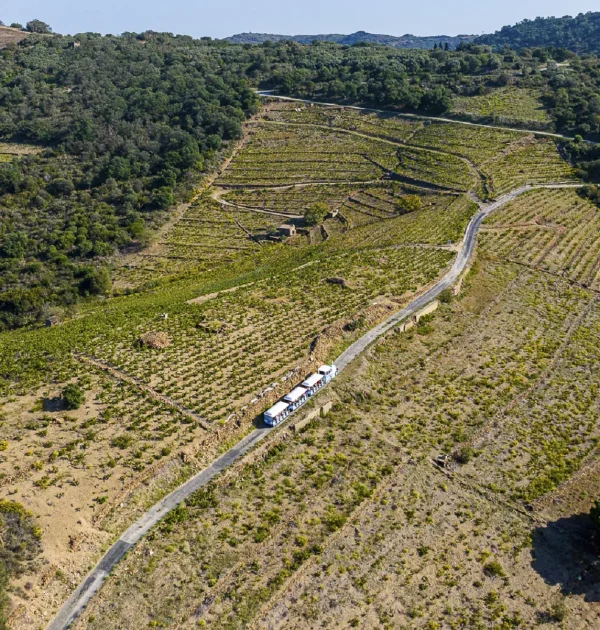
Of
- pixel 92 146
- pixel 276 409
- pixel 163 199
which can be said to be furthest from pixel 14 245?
pixel 276 409

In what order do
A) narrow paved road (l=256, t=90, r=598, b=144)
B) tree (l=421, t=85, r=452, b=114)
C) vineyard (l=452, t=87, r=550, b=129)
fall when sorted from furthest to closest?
1. tree (l=421, t=85, r=452, b=114)
2. vineyard (l=452, t=87, r=550, b=129)
3. narrow paved road (l=256, t=90, r=598, b=144)

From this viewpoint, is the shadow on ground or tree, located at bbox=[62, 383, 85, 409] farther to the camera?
tree, located at bbox=[62, 383, 85, 409]

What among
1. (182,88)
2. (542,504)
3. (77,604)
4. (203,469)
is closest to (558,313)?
(542,504)

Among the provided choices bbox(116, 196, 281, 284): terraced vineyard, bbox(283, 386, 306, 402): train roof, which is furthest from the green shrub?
bbox(116, 196, 281, 284): terraced vineyard

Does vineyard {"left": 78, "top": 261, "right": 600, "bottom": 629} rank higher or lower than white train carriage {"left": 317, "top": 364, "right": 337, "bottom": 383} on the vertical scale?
lower

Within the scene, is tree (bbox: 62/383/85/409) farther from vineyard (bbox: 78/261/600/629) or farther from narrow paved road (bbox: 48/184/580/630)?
vineyard (bbox: 78/261/600/629)

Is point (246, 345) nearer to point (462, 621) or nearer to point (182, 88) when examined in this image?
point (462, 621)

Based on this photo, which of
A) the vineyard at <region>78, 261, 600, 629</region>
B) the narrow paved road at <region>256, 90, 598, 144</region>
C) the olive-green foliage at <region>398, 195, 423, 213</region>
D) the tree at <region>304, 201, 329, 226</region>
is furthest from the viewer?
the narrow paved road at <region>256, 90, 598, 144</region>
